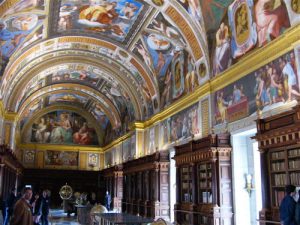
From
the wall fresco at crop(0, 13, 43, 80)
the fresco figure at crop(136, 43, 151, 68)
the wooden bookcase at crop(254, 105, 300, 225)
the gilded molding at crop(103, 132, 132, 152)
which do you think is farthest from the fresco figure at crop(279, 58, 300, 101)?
the gilded molding at crop(103, 132, 132, 152)

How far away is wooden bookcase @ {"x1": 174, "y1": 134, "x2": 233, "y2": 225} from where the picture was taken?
12344 millimetres

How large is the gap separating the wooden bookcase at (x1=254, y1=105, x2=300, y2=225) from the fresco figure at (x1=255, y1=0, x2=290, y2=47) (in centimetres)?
267

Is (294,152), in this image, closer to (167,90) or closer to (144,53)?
(167,90)

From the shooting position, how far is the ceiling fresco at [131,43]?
41.7 ft

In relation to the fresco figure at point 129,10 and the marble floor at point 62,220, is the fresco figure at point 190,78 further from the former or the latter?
the marble floor at point 62,220

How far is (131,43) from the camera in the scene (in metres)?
19.6

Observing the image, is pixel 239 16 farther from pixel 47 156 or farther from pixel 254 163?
pixel 47 156

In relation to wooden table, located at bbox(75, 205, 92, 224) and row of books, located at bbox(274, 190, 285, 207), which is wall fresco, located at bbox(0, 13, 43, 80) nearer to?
wooden table, located at bbox(75, 205, 92, 224)

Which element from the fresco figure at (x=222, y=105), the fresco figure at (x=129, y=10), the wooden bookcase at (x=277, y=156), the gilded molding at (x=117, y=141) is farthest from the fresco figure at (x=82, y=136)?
the wooden bookcase at (x=277, y=156)

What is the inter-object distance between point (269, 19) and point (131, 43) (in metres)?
9.78

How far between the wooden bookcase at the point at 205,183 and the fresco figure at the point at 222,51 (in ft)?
8.82

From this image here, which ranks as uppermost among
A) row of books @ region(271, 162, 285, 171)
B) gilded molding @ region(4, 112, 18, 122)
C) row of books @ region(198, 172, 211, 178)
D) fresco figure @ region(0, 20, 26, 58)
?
fresco figure @ region(0, 20, 26, 58)

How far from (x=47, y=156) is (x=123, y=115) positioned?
10.2 m

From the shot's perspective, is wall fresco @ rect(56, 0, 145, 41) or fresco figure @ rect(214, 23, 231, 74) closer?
fresco figure @ rect(214, 23, 231, 74)
